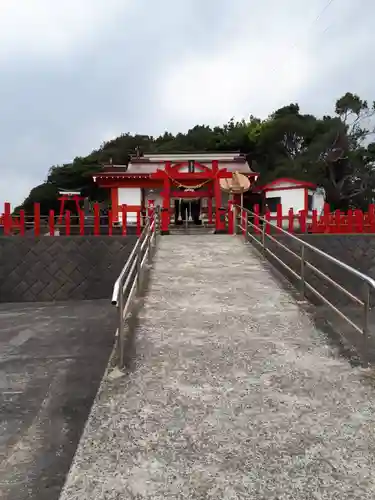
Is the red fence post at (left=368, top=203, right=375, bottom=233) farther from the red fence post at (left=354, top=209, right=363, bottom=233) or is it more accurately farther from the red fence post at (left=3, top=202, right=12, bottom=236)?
the red fence post at (left=3, top=202, right=12, bottom=236)

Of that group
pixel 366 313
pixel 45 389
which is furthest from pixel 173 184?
pixel 366 313

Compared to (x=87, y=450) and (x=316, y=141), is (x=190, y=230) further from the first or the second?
(x=316, y=141)

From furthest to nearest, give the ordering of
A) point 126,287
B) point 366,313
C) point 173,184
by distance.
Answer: point 173,184
point 126,287
point 366,313

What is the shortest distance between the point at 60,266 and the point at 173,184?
6301mm

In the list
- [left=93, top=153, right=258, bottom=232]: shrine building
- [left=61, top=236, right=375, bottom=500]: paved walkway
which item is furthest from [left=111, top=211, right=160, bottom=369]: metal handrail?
[left=93, top=153, right=258, bottom=232]: shrine building

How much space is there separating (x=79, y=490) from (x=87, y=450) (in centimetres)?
34

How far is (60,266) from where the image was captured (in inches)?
410

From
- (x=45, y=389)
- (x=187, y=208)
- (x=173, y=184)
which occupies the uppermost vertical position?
(x=173, y=184)

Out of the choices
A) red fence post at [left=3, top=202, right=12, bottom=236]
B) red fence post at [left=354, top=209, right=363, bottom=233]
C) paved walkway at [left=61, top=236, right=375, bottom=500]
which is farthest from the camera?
red fence post at [left=354, top=209, right=363, bottom=233]

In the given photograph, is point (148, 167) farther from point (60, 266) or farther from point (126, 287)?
point (126, 287)

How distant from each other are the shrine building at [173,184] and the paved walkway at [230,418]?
1006 cm

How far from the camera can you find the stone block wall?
10266 mm

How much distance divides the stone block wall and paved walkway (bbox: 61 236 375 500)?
17.6 feet

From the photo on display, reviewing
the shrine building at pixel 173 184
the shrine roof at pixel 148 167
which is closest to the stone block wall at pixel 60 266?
the shrine building at pixel 173 184
